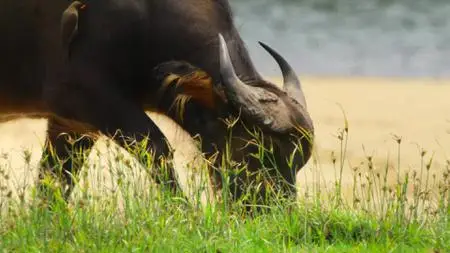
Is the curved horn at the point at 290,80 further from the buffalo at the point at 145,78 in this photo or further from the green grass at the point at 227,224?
the green grass at the point at 227,224

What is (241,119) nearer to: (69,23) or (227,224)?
→ (69,23)

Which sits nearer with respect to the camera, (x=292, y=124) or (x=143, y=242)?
(x=143, y=242)

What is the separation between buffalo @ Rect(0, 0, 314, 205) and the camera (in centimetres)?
838

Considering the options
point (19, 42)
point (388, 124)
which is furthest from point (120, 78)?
point (388, 124)

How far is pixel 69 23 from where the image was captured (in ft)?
27.5

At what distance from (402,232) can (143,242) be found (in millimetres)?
1497

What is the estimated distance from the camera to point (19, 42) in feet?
28.6

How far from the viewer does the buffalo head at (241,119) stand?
27.3 ft

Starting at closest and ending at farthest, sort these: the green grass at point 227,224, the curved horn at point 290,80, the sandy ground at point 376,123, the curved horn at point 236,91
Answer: the green grass at point 227,224, the curved horn at point 236,91, the curved horn at point 290,80, the sandy ground at point 376,123

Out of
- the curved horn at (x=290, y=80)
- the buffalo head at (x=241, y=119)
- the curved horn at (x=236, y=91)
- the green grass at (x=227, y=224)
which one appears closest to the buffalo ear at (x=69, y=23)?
the buffalo head at (x=241, y=119)

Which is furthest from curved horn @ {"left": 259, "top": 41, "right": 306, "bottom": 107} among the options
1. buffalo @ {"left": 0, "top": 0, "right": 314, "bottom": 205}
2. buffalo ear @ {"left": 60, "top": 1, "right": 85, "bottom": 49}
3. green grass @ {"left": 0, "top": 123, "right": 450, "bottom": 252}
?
green grass @ {"left": 0, "top": 123, "right": 450, "bottom": 252}

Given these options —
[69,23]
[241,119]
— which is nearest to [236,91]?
[241,119]

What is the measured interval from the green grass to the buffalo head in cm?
95

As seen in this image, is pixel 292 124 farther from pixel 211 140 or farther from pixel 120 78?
pixel 120 78
